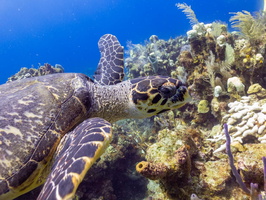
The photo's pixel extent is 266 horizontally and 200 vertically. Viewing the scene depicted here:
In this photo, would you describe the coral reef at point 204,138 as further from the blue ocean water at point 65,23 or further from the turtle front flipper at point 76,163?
the blue ocean water at point 65,23

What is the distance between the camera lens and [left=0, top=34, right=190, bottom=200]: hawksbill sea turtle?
4.66 ft

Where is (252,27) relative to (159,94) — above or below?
above

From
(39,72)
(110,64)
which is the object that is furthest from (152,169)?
(39,72)

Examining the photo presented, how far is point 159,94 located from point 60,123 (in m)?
1.34

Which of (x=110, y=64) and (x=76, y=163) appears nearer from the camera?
(x=76, y=163)

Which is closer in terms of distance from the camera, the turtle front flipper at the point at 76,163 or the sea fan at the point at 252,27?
the turtle front flipper at the point at 76,163

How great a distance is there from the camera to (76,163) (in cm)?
133

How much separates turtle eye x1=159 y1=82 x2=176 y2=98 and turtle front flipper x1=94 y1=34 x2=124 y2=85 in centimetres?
130

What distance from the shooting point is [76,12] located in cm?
12938

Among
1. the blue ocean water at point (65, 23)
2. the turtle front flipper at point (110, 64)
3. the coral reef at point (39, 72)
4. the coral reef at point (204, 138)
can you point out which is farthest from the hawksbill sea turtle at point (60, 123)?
the blue ocean water at point (65, 23)

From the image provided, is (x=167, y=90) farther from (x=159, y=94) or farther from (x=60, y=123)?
(x=60, y=123)

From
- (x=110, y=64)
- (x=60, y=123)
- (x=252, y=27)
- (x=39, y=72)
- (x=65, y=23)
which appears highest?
(x=65, y=23)

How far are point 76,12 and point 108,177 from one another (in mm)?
145729

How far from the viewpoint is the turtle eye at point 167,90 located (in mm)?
2590
